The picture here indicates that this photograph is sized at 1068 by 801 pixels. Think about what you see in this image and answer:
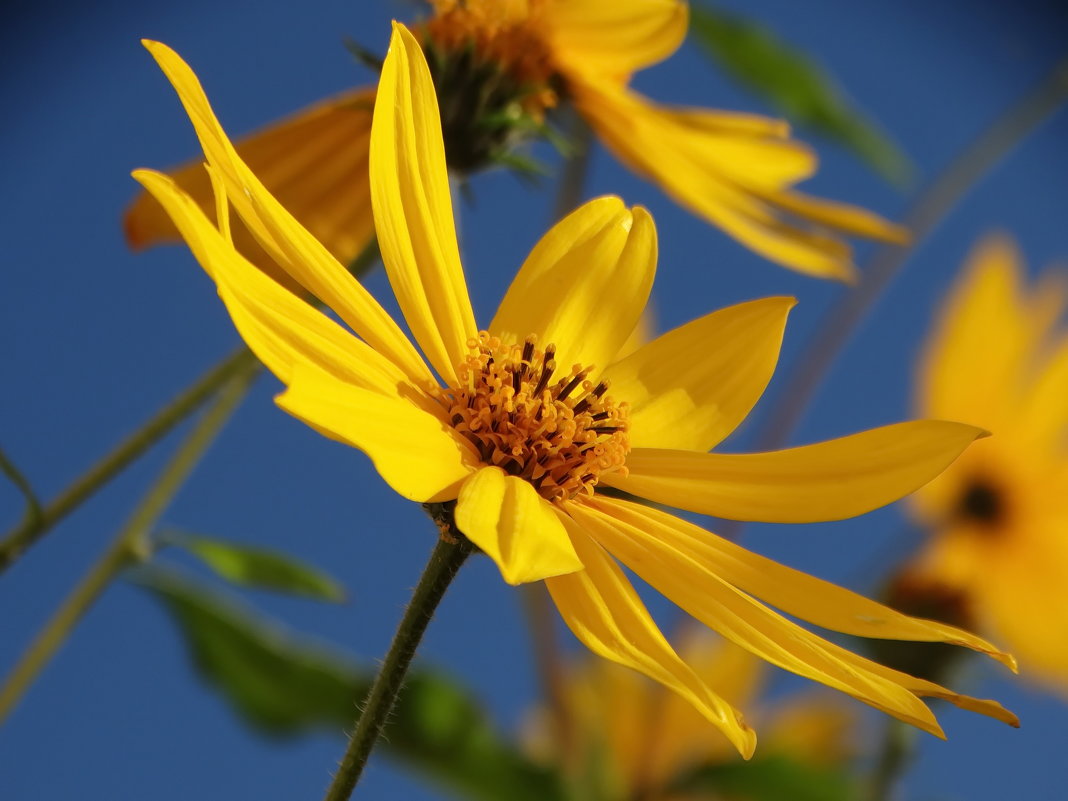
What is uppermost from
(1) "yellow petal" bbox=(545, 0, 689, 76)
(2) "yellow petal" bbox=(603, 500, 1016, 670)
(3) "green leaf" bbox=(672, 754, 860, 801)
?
(1) "yellow petal" bbox=(545, 0, 689, 76)

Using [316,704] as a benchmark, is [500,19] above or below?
above

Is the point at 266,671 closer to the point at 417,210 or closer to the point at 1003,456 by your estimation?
the point at 417,210

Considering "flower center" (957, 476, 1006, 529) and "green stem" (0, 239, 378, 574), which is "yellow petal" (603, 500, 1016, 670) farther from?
"flower center" (957, 476, 1006, 529)

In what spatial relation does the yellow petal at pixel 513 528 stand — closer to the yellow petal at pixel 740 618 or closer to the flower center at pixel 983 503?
the yellow petal at pixel 740 618

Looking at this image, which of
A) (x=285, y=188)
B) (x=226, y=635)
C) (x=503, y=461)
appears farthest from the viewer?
(x=226, y=635)

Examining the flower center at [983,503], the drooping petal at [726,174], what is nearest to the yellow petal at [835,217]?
the drooping petal at [726,174]

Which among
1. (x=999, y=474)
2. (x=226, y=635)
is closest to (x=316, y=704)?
(x=226, y=635)

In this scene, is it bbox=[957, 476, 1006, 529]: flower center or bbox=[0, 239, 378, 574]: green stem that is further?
bbox=[957, 476, 1006, 529]: flower center

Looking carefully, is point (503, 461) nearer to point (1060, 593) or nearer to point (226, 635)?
point (226, 635)

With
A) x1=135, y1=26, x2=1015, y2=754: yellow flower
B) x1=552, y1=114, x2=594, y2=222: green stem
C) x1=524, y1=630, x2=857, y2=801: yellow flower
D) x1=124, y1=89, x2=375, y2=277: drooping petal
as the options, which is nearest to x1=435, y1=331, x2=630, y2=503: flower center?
x1=135, y1=26, x2=1015, y2=754: yellow flower
